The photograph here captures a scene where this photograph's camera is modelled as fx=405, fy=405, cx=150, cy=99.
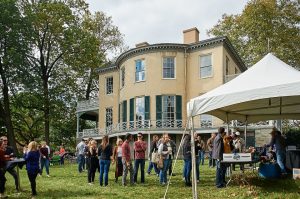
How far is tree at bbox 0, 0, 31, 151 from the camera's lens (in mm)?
35688

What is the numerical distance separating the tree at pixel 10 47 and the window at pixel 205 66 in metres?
16.3

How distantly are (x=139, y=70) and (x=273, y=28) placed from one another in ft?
41.3

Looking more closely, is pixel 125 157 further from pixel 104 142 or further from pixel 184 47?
pixel 184 47

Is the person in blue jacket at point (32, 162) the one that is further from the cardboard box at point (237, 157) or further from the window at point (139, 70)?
the window at point (139, 70)

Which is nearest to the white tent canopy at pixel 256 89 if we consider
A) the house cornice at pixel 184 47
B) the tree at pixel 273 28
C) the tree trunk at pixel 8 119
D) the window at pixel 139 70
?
the house cornice at pixel 184 47

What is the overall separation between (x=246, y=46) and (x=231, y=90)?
99.6ft

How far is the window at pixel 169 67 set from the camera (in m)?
32.4

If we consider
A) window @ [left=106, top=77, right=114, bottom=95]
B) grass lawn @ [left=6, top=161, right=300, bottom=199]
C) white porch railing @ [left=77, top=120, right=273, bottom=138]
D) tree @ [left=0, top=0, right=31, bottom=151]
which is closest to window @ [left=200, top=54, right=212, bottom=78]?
white porch railing @ [left=77, top=120, right=273, bottom=138]

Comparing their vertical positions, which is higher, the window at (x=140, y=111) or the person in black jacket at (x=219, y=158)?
the window at (x=140, y=111)

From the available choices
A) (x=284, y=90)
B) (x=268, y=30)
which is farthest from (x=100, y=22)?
(x=284, y=90)

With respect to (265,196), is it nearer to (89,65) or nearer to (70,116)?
(89,65)

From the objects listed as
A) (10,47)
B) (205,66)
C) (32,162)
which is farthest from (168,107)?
(32,162)

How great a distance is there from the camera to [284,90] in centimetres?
1025

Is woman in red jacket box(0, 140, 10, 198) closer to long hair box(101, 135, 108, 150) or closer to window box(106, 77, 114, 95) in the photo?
long hair box(101, 135, 108, 150)
